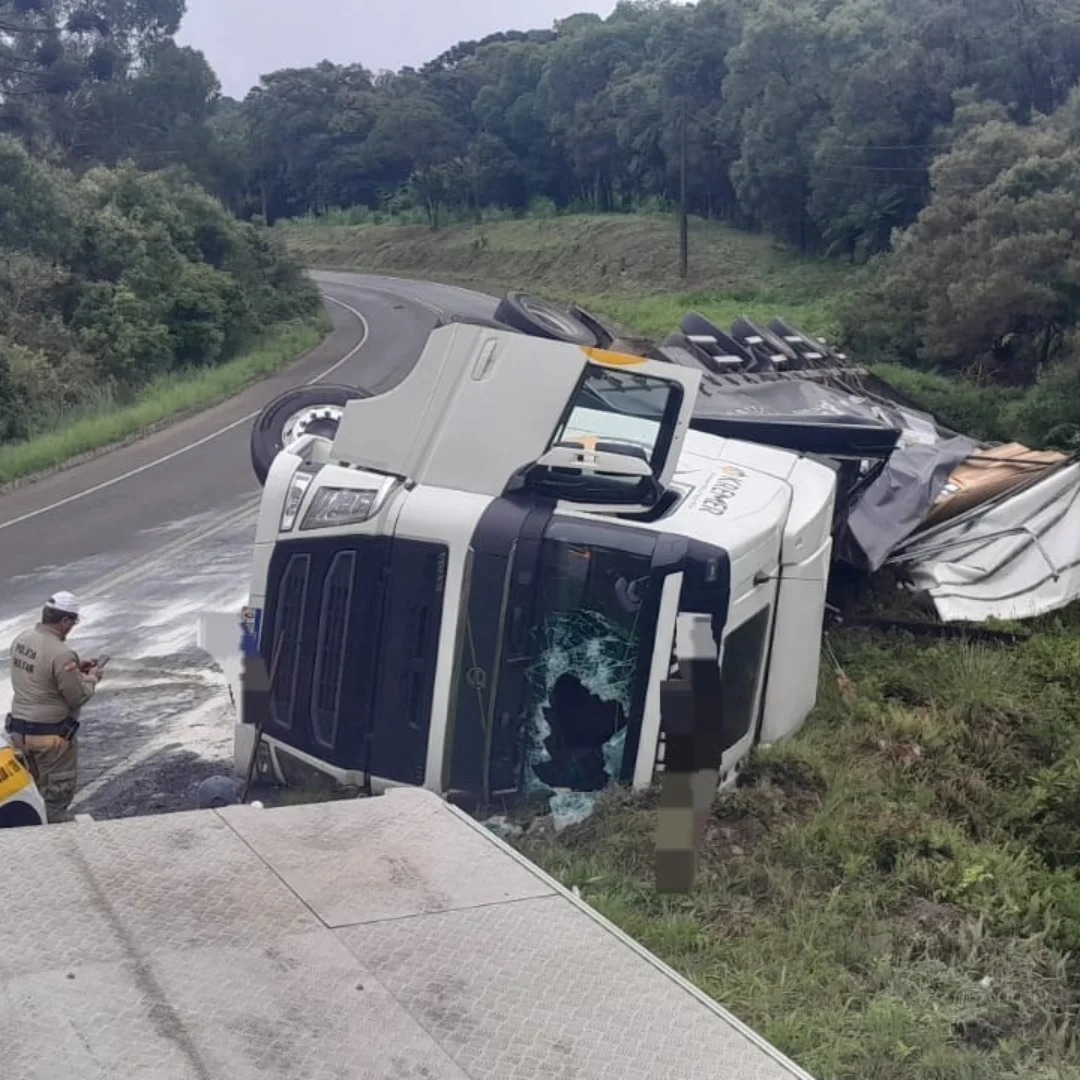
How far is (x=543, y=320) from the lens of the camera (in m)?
6.41

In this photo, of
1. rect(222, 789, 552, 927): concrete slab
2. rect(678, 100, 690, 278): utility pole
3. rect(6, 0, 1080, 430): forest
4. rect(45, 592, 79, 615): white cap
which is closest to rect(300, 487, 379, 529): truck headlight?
rect(45, 592, 79, 615): white cap

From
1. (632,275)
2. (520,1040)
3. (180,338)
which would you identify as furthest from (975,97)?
(520,1040)

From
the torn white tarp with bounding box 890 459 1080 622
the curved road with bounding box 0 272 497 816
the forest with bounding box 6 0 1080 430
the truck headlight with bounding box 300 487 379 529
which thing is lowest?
the curved road with bounding box 0 272 497 816

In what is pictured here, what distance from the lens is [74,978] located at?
2342mm

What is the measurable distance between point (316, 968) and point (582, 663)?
3067 mm

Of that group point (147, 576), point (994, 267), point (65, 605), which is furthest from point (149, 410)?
point (65, 605)

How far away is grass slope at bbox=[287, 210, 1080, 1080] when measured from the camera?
4270 millimetres

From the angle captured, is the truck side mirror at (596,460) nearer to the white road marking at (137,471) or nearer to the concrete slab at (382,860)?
the concrete slab at (382,860)

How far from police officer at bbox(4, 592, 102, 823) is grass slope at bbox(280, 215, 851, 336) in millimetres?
32031

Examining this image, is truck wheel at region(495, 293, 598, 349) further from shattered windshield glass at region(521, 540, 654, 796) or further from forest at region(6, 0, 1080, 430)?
forest at region(6, 0, 1080, 430)

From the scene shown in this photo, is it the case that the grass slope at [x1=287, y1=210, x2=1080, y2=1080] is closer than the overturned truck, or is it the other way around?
the grass slope at [x1=287, y1=210, x2=1080, y2=1080]

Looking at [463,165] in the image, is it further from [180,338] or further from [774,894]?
[774,894]

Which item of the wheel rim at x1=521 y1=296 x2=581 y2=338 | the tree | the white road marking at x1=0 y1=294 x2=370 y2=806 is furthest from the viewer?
the tree

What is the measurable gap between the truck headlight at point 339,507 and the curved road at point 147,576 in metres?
2.11
